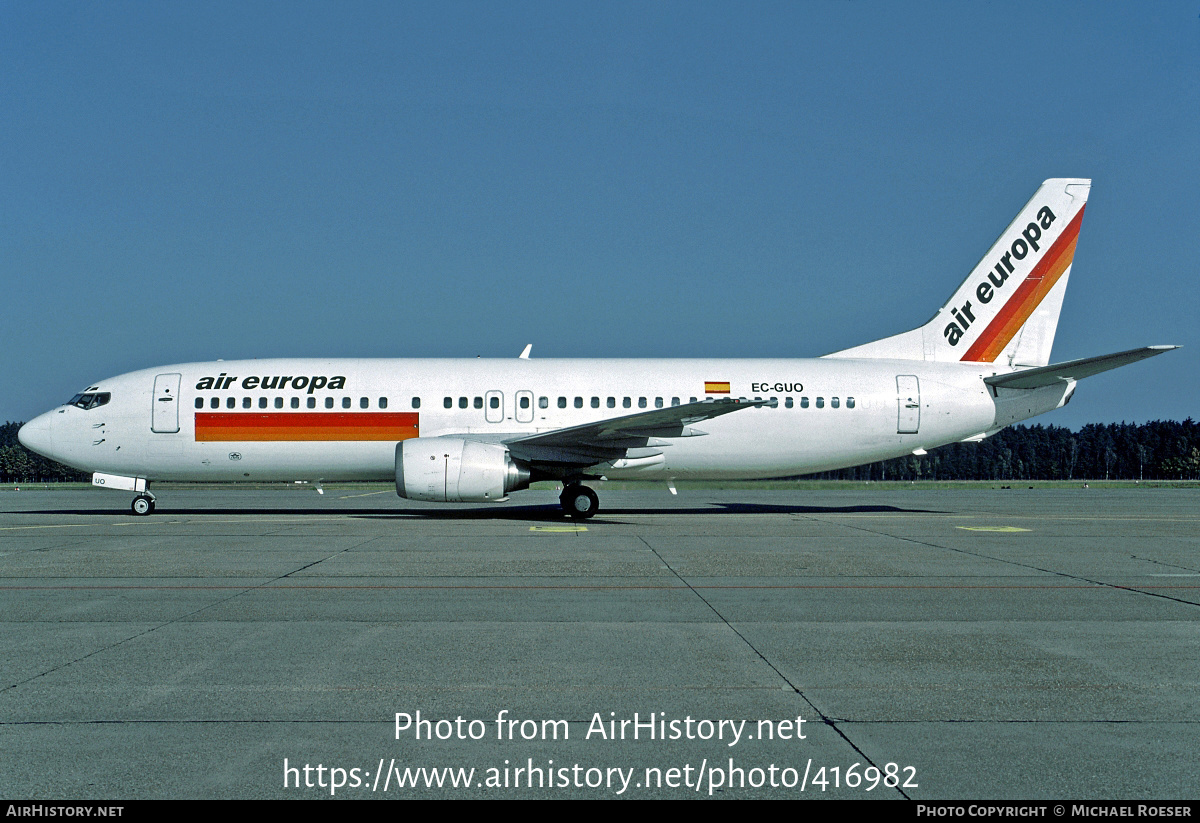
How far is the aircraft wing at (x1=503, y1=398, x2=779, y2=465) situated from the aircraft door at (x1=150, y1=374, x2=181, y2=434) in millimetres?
8307

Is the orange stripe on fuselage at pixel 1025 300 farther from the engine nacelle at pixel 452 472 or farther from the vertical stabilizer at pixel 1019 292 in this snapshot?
the engine nacelle at pixel 452 472

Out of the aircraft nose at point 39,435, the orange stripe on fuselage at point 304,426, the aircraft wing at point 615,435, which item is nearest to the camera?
the aircraft wing at point 615,435

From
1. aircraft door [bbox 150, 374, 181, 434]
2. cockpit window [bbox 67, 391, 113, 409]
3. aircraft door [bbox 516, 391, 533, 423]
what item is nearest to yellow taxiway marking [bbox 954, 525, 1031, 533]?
aircraft door [bbox 516, 391, 533, 423]

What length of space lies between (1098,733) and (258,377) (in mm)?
21287

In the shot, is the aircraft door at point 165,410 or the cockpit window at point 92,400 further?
the cockpit window at point 92,400

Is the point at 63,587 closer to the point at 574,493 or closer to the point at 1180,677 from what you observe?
the point at 1180,677

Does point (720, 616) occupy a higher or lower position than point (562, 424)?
lower

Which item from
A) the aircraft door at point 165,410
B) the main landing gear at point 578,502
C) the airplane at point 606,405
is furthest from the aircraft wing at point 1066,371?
the aircraft door at point 165,410

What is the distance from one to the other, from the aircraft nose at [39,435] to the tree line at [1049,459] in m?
119

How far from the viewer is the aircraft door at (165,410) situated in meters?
22.3

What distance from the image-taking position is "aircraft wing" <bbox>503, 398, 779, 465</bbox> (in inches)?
773

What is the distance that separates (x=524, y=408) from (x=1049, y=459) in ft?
501
